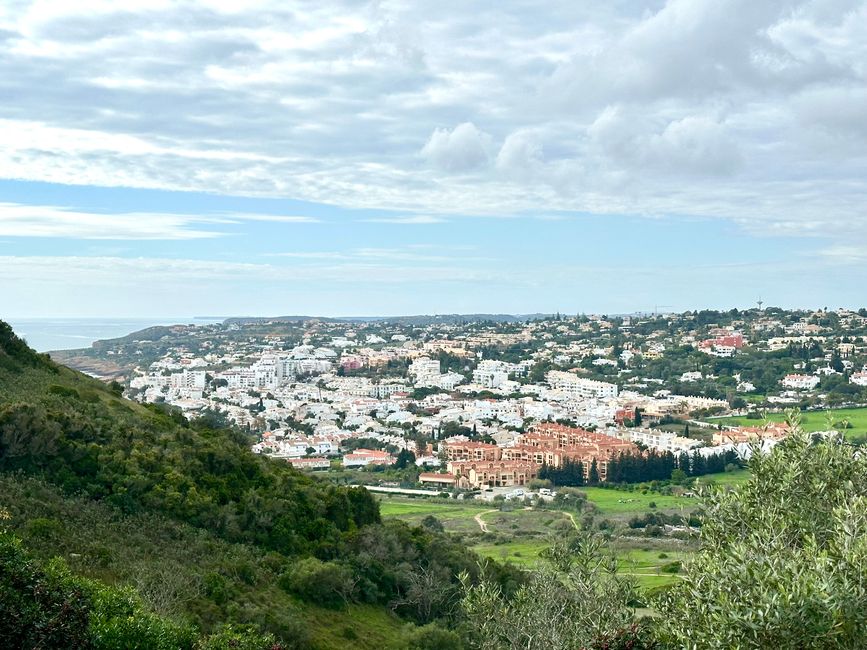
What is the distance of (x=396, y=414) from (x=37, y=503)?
208 ft

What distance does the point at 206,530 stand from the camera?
17.8 m

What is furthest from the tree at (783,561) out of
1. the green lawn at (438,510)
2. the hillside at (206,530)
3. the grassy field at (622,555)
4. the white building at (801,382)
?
the white building at (801,382)

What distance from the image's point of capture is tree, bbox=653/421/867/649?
5418 millimetres

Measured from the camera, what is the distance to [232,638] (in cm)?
966

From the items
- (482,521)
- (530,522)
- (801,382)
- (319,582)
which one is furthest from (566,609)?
(801,382)

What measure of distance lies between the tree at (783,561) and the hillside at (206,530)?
7.97 meters

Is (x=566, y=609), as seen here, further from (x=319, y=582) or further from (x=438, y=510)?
(x=438, y=510)

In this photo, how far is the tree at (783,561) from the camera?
17.8 ft

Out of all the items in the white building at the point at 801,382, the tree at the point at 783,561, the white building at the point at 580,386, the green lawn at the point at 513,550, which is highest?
the tree at the point at 783,561

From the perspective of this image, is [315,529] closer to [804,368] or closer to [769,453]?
[769,453]

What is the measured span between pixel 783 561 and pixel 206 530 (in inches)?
548

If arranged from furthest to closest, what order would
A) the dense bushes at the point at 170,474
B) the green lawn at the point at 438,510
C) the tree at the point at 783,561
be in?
the green lawn at the point at 438,510 → the dense bushes at the point at 170,474 → the tree at the point at 783,561

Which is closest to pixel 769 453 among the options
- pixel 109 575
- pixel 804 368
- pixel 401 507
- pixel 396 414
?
pixel 109 575

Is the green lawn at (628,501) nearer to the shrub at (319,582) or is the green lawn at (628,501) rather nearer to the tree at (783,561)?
the shrub at (319,582)
